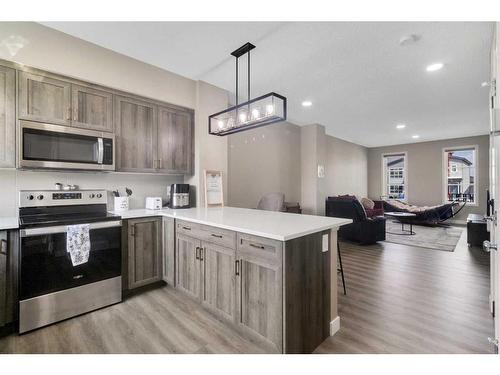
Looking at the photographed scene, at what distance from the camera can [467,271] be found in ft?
10.7

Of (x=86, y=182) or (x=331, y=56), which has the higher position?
(x=331, y=56)

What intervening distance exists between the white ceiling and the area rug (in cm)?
267

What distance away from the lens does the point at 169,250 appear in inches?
103

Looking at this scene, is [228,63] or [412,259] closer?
[228,63]

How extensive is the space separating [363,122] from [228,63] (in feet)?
13.1

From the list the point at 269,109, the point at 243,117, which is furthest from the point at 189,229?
the point at 269,109

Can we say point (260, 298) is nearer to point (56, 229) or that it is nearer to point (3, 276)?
point (56, 229)

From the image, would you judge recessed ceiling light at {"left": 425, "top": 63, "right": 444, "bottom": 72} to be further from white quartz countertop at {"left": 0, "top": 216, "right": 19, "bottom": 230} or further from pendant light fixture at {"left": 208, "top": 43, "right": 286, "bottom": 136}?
white quartz countertop at {"left": 0, "top": 216, "right": 19, "bottom": 230}

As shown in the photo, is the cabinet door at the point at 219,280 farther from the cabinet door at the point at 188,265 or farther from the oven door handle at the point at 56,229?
the oven door handle at the point at 56,229

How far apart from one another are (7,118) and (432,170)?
32.9 feet

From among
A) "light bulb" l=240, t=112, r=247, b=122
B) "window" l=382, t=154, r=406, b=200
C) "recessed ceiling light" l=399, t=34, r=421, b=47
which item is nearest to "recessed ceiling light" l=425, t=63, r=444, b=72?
"recessed ceiling light" l=399, t=34, r=421, b=47

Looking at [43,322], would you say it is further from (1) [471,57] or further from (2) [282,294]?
(1) [471,57]

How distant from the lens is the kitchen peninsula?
5.07 feet

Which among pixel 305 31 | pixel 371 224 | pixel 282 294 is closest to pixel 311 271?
pixel 282 294
